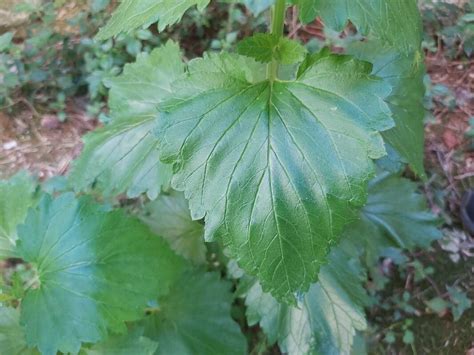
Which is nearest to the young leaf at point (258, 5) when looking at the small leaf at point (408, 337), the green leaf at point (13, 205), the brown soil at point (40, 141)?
the green leaf at point (13, 205)

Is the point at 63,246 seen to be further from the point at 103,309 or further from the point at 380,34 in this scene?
the point at 380,34

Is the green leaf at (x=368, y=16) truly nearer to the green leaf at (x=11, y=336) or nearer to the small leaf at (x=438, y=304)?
the green leaf at (x=11, y=336)

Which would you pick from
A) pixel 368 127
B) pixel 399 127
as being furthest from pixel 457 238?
pixel 368 127

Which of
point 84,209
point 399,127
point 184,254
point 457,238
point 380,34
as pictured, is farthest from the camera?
point 457,238

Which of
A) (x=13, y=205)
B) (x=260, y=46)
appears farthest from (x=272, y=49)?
(x=13, y=205)

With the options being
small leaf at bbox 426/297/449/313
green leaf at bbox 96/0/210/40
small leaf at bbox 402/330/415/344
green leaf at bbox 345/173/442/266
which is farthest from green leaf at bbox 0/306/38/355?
small leaf at bbox 426/297/449/313
